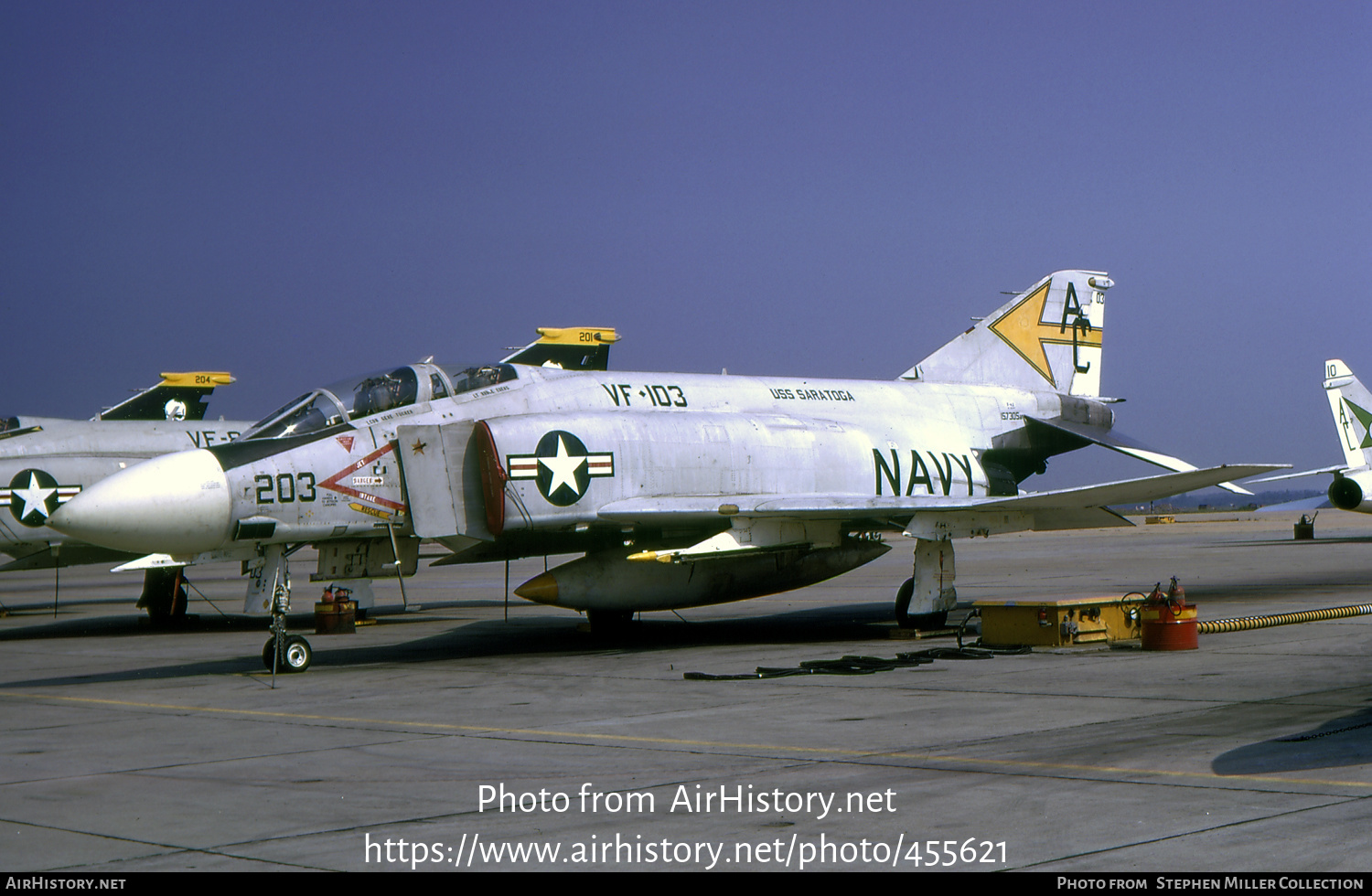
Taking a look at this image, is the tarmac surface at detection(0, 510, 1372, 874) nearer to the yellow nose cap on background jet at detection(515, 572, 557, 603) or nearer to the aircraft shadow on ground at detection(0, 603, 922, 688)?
the aircraft shadow on ground at detection(0, 603, 922, 688)

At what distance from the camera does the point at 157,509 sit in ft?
36.9

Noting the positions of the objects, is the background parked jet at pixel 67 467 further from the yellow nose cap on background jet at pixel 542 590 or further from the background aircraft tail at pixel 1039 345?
the background aircraft tail at pixel 1039 345

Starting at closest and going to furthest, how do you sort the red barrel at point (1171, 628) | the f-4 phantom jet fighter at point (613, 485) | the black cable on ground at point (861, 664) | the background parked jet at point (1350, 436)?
the black cable on ground at point (861, 664) → the f-4 phantom jet fighter at point (613, 485) → the red barrel at point (1171, 628) → the background parked jet at point (1350, 436)

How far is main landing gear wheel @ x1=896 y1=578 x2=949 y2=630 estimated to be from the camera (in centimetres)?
1476

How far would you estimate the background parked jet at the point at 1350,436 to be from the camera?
33938 mm

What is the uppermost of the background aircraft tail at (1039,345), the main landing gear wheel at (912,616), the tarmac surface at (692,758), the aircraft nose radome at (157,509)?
the background aircraft tail at (1039,345)

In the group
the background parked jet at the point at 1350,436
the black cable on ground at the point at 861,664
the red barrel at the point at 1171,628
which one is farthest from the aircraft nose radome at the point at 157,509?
the background parked jet at the point at 1350,436

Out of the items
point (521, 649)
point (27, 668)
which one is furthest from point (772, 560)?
point (27, 668)

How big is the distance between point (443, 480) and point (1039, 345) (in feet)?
33.4

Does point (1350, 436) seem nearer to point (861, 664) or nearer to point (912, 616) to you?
point (912, 616)

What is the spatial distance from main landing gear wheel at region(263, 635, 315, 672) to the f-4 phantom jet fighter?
591mm

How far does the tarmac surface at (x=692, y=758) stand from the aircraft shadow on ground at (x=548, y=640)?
12cm
